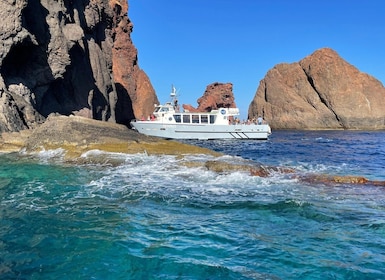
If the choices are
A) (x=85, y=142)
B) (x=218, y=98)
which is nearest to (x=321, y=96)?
(x=218, y=98)

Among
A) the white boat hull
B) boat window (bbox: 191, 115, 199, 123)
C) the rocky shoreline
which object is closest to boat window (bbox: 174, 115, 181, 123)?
A: the white boat hull

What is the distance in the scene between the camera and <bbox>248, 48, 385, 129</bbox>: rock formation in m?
104

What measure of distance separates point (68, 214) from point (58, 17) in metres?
33.5

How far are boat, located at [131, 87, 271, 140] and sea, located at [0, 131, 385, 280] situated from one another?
35.4 metres

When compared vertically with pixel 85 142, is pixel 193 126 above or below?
above

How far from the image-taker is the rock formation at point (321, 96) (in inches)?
4107

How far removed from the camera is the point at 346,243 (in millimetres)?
8258

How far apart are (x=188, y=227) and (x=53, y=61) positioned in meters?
32.0

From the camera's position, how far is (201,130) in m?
53.2

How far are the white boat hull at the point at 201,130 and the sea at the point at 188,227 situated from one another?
35.2 m

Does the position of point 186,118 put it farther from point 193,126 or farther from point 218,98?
point 218,98

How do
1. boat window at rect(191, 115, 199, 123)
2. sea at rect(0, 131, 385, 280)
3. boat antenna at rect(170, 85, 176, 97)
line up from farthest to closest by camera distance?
1. boat antenna at rect(170, 85, 176, 97)
2. boat window at rect(191, 115, 199, 123)
3. sea at rect(0, 131, 385, 280)

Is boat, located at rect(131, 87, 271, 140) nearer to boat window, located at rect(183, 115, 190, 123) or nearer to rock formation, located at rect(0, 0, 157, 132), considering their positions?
boat window, located at rect(183, 115, 190, 123)

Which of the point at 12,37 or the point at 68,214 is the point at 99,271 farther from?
the point at 12,37
